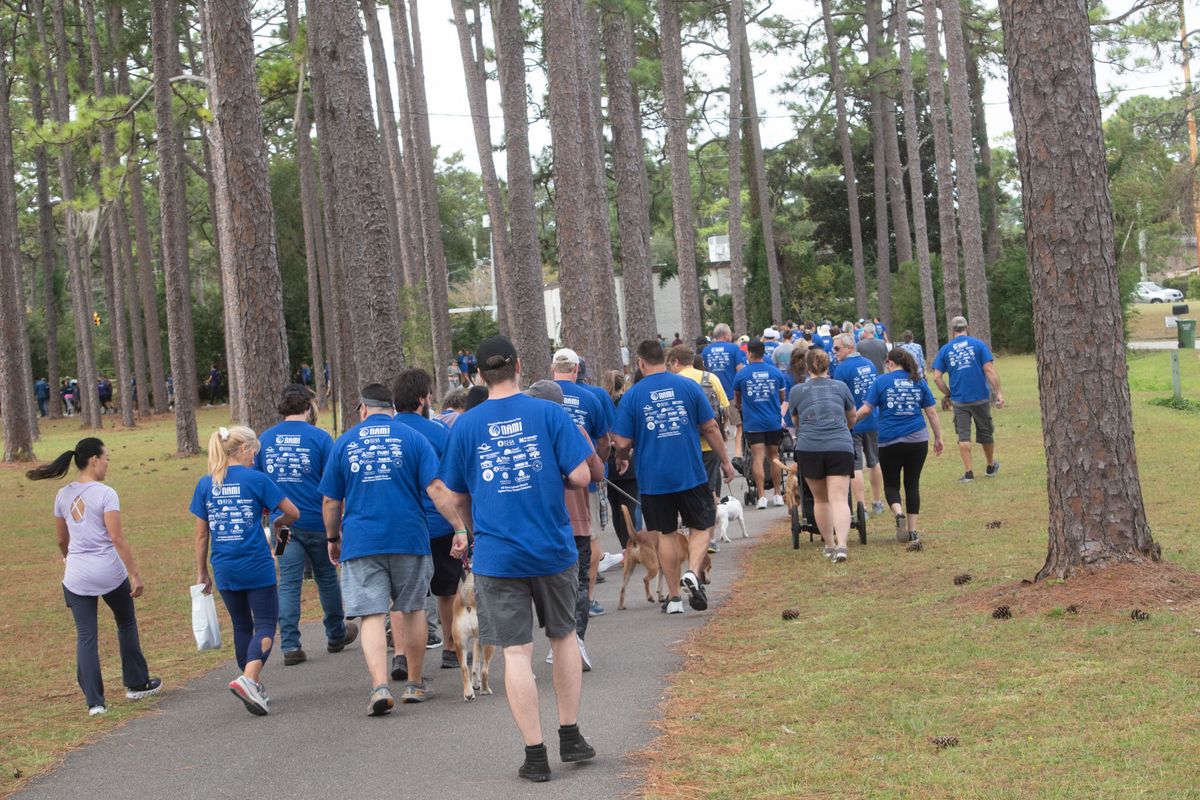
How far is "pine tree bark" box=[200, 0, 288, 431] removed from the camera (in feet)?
48.1

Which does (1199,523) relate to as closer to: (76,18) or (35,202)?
(76,18)

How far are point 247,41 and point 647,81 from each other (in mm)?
25174

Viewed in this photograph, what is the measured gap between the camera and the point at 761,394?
16.0 metres

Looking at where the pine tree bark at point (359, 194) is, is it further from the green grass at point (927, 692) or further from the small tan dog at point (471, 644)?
the small tan dog at point (471, 644)

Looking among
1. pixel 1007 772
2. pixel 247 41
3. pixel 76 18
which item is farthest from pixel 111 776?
pixel 76 18

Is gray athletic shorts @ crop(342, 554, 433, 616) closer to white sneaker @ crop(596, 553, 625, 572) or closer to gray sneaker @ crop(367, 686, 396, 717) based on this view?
gray sneaker @ crop(367, 686, 396, 717)

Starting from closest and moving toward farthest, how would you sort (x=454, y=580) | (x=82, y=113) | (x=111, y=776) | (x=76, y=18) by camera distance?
1. (x=111, y=776)
2. (x=454, y=580)
3. (x=82, y=113)
4. (x=76, y=18)

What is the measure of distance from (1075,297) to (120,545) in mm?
6649

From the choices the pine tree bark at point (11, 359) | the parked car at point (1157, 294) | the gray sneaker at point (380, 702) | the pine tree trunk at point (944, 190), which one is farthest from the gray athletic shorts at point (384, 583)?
the parked car at point (1157, 294)

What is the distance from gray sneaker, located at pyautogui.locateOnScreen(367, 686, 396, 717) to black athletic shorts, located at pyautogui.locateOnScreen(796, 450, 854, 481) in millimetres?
5835

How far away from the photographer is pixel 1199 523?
12.7 m

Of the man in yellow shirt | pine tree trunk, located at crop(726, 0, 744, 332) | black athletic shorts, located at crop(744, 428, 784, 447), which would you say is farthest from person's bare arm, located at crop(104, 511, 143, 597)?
pine tree trunk, located at crop(726, 0, 744, 332)

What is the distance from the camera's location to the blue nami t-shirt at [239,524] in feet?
28.1

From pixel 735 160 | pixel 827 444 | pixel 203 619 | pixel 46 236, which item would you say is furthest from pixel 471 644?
pixel 46 236
